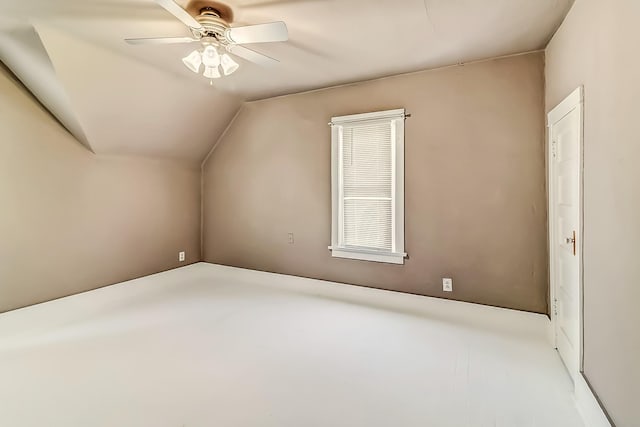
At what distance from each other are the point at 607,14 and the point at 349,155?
2377mm

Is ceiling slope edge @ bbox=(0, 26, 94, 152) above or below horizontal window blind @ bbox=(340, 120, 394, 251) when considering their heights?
above

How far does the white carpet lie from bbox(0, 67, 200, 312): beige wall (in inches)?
11.5

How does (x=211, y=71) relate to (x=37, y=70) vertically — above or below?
below

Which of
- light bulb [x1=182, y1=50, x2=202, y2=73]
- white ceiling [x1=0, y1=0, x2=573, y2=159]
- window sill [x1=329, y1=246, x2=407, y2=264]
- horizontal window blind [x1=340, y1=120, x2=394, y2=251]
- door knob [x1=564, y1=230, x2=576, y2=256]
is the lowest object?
window sill [x1=329, y1=246, x2=407, y2=264]

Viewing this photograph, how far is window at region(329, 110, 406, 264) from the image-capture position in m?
3.29

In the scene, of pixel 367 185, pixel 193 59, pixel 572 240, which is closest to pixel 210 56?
pixel 193 59

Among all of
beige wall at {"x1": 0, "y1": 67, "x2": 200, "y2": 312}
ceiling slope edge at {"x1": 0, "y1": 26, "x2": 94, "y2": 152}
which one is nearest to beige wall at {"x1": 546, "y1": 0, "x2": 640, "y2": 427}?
ceiling slope edge at {"x1": 0, "y1": 26, "x2": 94, "y2": 152}

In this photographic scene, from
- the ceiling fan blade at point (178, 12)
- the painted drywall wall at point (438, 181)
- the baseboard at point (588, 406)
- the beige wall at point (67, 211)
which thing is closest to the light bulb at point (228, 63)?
the ceiling fan blade at point (178, 12)

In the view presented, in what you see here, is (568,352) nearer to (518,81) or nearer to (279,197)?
(518,81)

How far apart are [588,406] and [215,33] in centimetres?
322

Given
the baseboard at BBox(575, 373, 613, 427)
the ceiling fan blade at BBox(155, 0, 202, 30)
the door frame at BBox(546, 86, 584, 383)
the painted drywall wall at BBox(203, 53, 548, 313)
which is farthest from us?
the painted drywall wall at BBox(203, 53, 548, 313)

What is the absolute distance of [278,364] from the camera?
2.16 metres

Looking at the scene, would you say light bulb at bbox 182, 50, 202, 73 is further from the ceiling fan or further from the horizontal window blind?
the horizontal window blind

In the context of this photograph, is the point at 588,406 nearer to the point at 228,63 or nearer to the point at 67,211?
the point at 228,63
